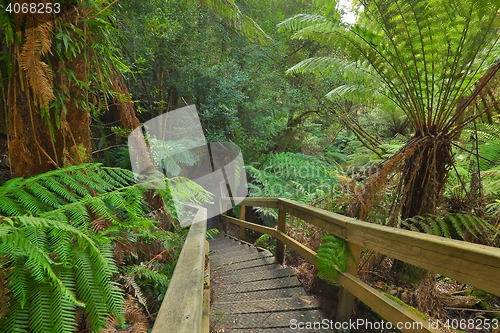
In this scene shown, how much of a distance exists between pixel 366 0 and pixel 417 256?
2.64 metres

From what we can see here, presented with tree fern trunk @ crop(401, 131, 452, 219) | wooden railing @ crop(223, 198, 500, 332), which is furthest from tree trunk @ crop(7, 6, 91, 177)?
tree fern trunk @ crop(401, 131, 452, 219)

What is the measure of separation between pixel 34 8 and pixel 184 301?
1432 millimetres

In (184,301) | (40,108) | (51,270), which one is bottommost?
(184,301)

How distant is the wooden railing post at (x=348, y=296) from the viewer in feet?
5.37

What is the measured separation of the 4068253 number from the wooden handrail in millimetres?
1346

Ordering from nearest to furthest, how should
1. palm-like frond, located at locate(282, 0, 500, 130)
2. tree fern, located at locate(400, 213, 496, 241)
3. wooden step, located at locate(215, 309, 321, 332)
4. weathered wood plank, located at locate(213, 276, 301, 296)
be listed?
tree fern, located at locate(400, 213, 496, 241) → wooden step, located at locate(215, 309, 321, 332) → palm-like frond, located at locate(282, 0, 500, 130) → weathered wood plank, located at locate(213, 276, 301, 296)

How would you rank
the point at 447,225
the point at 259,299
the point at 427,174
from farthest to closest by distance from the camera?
the point at 259,299
the point at 427,174
the point at 447,225

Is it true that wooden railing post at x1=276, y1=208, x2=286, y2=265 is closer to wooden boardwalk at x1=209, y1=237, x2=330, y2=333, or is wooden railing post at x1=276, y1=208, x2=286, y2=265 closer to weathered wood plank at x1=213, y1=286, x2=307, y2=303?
wooden boardwalk at x1=209, y1=237, x2=330, y2=333

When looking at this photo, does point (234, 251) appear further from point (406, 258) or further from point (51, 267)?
point (51, 267)

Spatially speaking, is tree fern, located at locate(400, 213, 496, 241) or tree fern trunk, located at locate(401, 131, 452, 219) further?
tree fern trunk, located at locate(401, 131, 452, 219)

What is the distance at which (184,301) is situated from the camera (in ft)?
2.92

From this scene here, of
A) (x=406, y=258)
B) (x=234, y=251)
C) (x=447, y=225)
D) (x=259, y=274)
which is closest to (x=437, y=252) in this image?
(x=406, y=258)

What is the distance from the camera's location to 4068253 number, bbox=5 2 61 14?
108 cm

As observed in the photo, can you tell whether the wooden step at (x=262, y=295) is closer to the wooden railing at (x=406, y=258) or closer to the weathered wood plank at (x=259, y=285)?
the weathered wood plank at (x=259, y=285)
